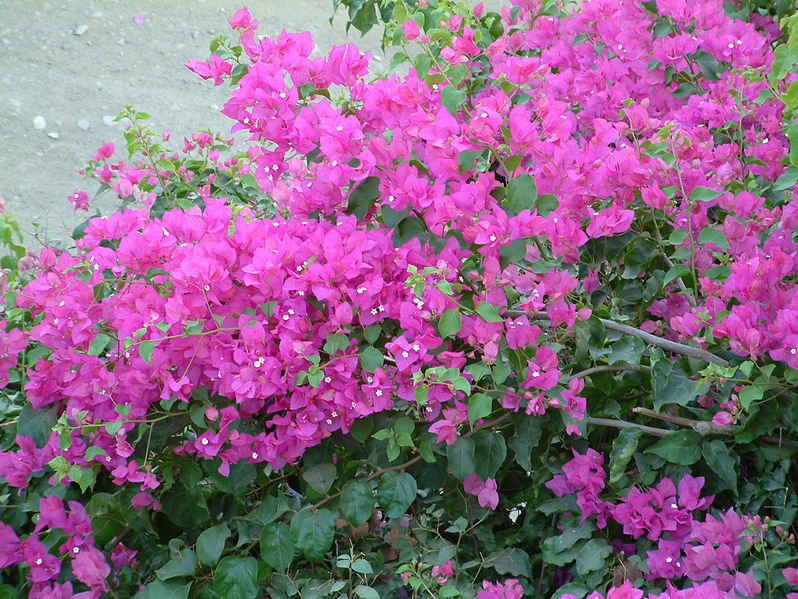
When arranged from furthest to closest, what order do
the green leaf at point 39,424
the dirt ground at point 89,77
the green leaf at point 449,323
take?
the dirt ground at point 89,77, the green leaf at point 39,424, the green leaf at point 449,323

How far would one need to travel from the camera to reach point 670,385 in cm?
121

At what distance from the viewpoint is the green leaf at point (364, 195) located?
120 centimetres

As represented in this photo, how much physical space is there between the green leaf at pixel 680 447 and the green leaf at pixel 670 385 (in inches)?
1.8

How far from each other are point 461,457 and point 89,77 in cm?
430

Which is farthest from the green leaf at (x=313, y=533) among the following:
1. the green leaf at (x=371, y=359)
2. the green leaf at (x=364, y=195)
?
the green leaf at (x=364, y=195)

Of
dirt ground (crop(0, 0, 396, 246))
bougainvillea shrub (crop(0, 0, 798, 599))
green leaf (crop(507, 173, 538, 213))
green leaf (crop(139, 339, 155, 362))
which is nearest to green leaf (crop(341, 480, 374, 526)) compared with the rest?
bougainvillea shrub (crop(0, 0, 798, 599))

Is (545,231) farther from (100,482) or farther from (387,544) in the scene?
(100,482)

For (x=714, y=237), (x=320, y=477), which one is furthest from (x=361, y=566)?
(x=714, y=237)

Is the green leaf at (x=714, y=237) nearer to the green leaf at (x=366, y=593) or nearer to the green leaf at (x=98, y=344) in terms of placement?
the green leaf at (x=366, y=593)

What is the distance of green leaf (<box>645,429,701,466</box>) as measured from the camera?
1.20 meters

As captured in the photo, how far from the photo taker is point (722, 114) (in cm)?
160

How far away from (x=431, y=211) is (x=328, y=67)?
0.30m

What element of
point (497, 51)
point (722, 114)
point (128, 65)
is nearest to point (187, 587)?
point (497, 51)

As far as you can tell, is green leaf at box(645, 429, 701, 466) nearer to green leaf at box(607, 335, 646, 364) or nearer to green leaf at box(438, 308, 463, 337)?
green leaf at box(607, 335, 646, 364)
